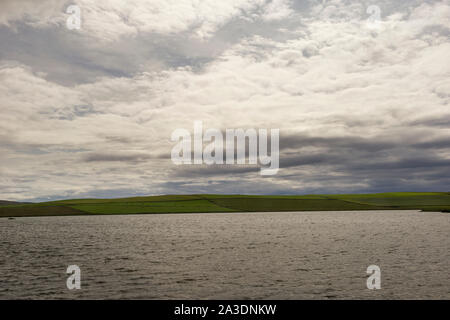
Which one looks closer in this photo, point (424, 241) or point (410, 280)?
point (410, 280)

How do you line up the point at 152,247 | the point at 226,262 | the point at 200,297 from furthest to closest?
1. the point at 152,247
2. the point at 226,262
3. the point at 200,297

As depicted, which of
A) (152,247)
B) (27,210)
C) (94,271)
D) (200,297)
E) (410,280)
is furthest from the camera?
(27,210)

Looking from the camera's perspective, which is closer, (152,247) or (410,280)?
(410,280)

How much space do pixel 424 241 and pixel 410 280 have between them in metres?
38.3

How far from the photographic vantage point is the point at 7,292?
33500 mm

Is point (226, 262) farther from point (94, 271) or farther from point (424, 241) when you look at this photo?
point (424, 241)

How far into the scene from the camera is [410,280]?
1448 inches

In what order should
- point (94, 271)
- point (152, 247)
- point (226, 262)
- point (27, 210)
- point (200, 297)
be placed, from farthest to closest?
point (27, 210)
point (152, 247)
point (226, 262)
point (94, 271)
point (200, 297)

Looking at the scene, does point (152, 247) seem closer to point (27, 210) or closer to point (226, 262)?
point (226, 262)
